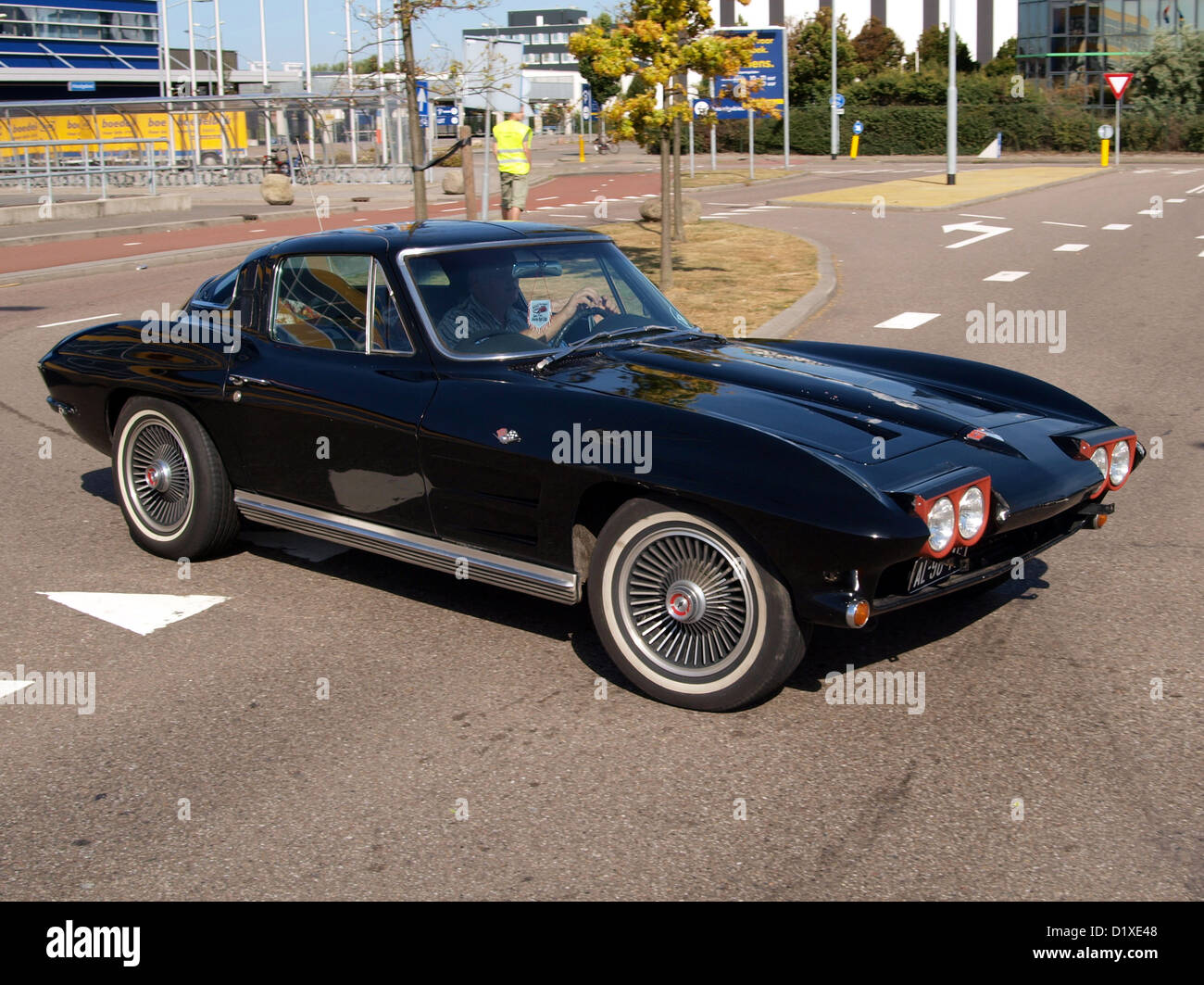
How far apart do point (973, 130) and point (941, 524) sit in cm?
6211

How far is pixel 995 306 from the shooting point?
13578 millimetres

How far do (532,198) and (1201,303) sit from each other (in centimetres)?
2175

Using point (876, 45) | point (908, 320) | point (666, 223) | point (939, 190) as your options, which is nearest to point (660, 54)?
point (666, 223)

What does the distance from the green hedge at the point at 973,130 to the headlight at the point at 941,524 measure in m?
58.5

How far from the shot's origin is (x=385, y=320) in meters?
5.09

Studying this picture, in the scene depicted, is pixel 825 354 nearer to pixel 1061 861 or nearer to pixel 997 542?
pixel 997 542

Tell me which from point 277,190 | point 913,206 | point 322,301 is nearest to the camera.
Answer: point 322,301

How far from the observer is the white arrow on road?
20609mm

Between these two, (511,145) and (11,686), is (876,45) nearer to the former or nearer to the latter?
(511,145)

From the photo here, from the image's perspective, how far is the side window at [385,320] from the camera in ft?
16.5

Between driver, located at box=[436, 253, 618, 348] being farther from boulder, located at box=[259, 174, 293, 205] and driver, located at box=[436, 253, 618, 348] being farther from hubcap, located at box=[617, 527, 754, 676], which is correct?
boulder, located at box=[259, 174, 293, 205]

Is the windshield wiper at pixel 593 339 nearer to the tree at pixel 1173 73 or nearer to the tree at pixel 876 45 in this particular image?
the tree at pixel 1173 73

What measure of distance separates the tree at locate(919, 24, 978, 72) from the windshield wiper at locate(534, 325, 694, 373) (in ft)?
255
